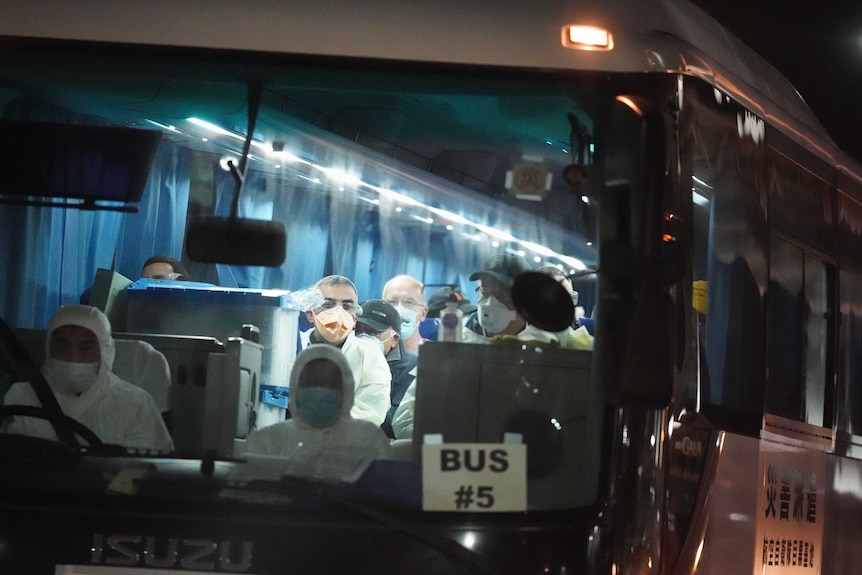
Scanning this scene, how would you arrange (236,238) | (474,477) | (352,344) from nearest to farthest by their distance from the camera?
(474,477) → (236,238) → (352,344)

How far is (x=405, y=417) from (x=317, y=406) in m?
0.29

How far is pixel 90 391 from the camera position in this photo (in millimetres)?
4684

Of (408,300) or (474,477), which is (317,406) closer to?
(408,300)

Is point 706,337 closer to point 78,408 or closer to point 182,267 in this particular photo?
point 182,267

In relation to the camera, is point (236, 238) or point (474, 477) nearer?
point (474, 477)

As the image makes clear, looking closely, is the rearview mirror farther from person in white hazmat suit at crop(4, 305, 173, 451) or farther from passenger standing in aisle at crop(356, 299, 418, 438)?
person in white hazmat suit at crop(4, 305, 173, 451)

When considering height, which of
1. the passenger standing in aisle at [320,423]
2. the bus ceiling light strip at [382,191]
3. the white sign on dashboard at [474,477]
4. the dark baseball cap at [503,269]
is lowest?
the white sign on dashboard at [474,477]

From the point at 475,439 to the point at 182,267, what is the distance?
3.76 ft

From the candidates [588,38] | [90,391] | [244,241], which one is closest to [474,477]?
[244,241]

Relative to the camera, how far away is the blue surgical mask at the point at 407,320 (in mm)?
4570

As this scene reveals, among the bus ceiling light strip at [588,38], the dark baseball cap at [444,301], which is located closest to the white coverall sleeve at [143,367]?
the dark baseball cap at [444,301]

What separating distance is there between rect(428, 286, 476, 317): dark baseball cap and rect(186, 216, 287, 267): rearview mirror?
0.52 m

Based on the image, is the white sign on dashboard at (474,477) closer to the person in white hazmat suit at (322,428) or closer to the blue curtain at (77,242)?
the person in white hazmat suit at (322,428)

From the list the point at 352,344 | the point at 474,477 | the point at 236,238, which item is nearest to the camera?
the point at 474,477
